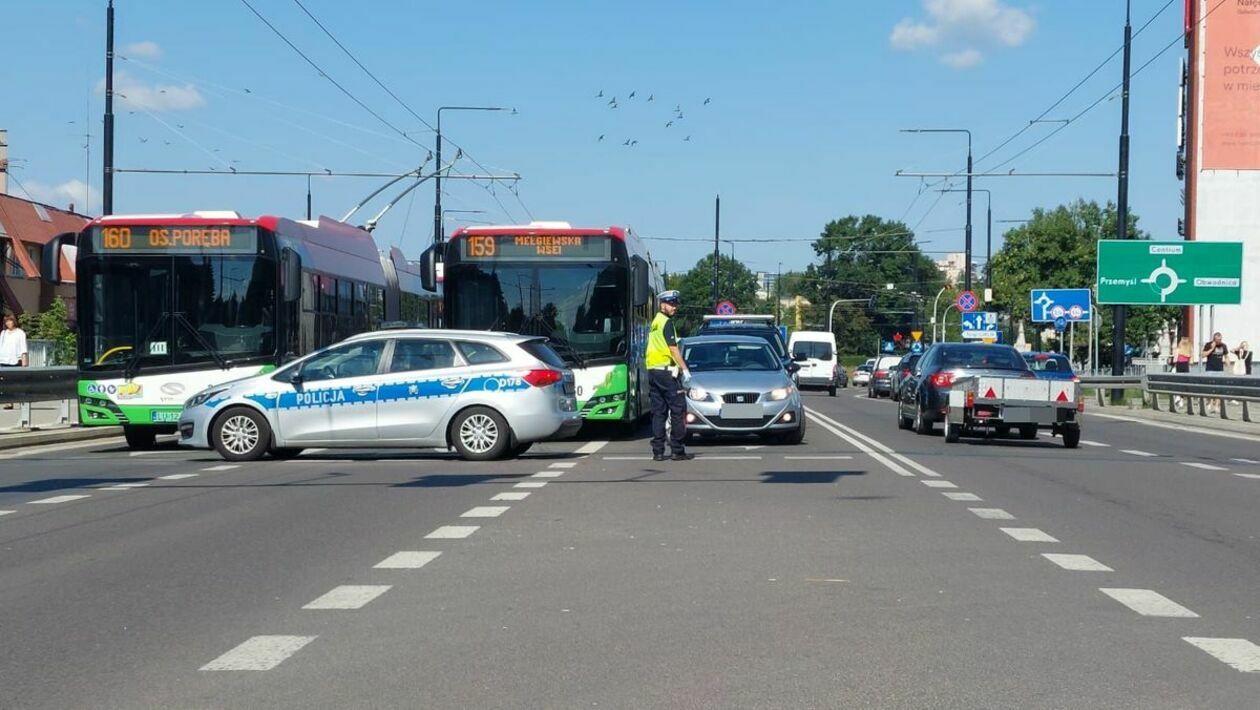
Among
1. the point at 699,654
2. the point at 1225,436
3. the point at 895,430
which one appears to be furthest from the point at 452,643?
the point at 1225,436

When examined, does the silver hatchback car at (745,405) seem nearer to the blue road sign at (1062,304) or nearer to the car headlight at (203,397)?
the car headlight at (203,397)

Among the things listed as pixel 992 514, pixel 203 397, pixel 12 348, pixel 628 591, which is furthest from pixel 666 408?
pixel 12 348

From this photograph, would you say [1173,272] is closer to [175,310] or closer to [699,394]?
[699,394]

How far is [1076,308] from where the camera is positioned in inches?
2018

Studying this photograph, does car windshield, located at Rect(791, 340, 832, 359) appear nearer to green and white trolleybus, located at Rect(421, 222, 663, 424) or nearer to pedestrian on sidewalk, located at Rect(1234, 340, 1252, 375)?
pedestrian on sidewalk, located at Rect(1234, 340, 1252, 375)

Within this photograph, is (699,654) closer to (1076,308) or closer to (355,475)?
(355,475)

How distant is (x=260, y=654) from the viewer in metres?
6.91

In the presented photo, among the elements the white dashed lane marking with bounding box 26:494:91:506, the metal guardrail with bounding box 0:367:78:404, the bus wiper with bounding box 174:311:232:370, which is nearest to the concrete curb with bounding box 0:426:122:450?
the metal guardrail with bounding box 0:367:78:404

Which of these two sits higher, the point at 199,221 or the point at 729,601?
the point at 199,221

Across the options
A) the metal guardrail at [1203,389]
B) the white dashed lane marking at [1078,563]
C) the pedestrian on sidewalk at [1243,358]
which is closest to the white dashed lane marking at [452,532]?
the white dashed lane marking at [1078,563]

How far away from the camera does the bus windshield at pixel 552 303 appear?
2298 cm

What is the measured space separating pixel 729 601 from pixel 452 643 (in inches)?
66.1

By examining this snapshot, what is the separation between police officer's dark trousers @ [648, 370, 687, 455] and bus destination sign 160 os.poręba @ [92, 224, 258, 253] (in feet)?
19.4

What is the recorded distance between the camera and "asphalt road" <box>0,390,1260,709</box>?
6.36m
